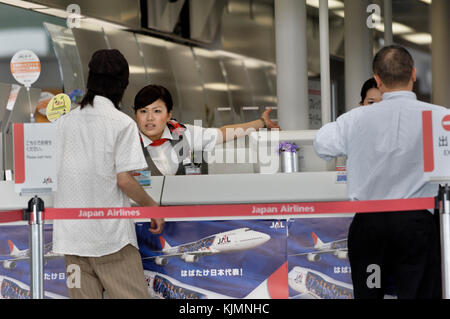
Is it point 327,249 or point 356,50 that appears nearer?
point 327,249

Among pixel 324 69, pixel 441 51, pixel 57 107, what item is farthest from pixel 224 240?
pixel 441 51

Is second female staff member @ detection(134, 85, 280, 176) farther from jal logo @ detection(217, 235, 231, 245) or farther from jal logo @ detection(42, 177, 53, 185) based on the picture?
jal logo @ detection(42, 177, 53, 185)

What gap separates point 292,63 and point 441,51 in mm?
5083

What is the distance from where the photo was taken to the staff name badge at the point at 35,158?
329 centimetres

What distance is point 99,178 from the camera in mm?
3297

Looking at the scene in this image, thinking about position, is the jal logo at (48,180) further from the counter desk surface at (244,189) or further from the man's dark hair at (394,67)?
the man's dark hair at (394,67)

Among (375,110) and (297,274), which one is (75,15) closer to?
(297,274)

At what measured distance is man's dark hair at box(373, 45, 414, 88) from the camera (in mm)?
3117

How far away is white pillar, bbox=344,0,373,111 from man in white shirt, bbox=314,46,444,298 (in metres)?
5.98

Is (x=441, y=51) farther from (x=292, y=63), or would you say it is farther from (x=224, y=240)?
(x=224, y=240)

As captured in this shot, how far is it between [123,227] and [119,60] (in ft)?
2.46

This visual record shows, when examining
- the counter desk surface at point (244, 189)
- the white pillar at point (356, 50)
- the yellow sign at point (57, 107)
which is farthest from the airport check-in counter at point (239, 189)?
the white pillar at point (356, 50)

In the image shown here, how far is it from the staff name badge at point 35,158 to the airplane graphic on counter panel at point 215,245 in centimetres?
97
